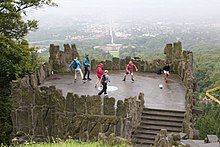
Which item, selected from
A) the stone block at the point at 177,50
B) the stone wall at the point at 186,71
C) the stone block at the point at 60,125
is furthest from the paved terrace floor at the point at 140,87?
the stone block at the point at 60,125

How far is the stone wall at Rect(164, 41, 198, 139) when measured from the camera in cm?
1446

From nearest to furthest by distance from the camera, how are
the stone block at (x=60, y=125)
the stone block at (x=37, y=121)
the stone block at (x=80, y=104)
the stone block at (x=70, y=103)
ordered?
the stone block at (x=80, y=104)
the stone block at (x=70, y=103)
the stone block at (x=60, y=125)
the stone block at (x=37, y=121)

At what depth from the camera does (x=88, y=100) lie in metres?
14.8

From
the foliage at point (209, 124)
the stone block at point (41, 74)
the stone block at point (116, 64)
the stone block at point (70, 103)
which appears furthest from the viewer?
the foliage at point (209, 124)

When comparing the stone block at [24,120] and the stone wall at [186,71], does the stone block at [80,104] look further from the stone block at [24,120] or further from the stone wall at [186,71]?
the stone wall at [186,71]

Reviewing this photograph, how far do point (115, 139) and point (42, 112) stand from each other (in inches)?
279

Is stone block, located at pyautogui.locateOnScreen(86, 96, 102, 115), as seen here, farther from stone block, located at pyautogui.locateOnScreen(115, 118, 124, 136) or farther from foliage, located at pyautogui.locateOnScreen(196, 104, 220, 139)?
foliage, located at pyautogui.locateOnScreen(196, 104, 220, 139)

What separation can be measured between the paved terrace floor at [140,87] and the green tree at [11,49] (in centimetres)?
Answer: 159

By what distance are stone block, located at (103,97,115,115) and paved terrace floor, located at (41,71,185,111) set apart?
6.73ft

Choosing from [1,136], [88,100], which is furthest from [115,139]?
[1,136]

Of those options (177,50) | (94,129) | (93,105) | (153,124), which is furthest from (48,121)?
(177,50)

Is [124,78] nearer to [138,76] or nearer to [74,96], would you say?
[138,76]

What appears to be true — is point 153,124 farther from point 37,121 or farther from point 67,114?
point 37,121

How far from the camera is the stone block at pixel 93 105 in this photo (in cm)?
1465
